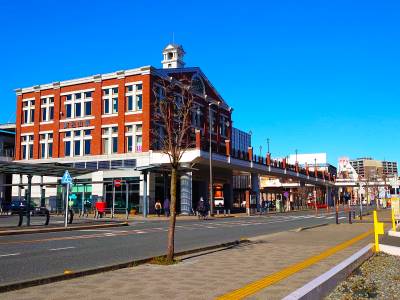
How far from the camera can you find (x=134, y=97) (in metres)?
53.6

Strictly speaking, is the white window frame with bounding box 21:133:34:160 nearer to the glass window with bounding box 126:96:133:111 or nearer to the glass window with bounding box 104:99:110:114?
the glass window with bounding box 104:99:110:114

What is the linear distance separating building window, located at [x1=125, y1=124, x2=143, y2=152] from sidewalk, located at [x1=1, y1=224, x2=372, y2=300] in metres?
40.5

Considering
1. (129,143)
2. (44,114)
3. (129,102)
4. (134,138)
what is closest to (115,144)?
(129,143)

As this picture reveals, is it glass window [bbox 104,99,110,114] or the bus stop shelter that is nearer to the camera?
the bus stop shelter


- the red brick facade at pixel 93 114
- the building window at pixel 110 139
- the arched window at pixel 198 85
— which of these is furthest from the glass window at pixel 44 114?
the arched window at pixel 198 85

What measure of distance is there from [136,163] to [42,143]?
15.6m

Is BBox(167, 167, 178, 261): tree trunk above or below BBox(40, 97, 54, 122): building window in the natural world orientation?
below

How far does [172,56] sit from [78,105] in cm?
1738

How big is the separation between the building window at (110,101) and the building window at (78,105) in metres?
2.16

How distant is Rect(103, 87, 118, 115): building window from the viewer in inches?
2176

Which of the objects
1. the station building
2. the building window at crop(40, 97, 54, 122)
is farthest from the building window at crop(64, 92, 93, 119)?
the building window at crop(40, 97, 54, 122)

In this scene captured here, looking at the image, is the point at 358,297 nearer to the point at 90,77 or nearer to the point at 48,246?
the point at 48,246

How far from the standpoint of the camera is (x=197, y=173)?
5597cm

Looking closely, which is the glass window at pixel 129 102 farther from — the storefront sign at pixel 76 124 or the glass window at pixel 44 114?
the glass window at pixel 44 114
